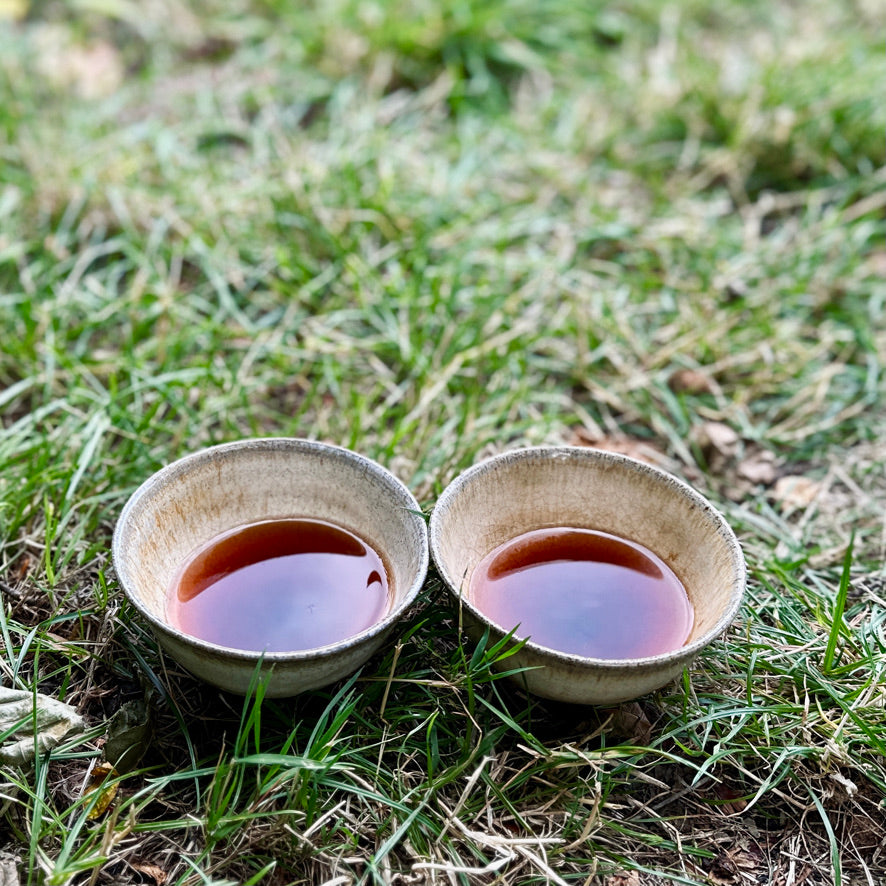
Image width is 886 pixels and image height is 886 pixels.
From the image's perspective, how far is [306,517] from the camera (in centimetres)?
252

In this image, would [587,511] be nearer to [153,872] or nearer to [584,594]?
[584,594]

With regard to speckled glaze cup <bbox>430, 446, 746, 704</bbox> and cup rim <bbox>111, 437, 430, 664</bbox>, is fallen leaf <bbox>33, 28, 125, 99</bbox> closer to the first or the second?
cup rim <bbox>111, 437, 430, 664</bbox>

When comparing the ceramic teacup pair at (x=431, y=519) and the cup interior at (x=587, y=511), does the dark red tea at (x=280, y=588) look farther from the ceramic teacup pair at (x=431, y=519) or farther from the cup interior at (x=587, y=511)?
the cup interior at (x=587, y=511)

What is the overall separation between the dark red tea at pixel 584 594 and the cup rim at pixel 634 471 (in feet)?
0.24

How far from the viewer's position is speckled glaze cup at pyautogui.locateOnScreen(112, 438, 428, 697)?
1.95m

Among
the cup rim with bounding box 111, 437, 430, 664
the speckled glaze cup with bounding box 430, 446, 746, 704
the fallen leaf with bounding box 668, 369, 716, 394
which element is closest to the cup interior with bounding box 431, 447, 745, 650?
the speckled glaze cup with bounding box 430, 446, 746, 704

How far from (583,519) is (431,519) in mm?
517

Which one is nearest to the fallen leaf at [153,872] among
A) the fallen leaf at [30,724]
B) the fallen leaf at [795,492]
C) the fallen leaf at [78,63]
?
the fallen leaf at [30,724]

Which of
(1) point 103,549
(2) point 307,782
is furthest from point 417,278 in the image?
(2) point 307,782

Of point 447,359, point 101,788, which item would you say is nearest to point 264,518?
point 101,788

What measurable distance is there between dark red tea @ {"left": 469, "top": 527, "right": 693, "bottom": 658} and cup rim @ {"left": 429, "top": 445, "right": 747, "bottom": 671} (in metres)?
0.07

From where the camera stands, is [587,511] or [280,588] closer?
[280,588]

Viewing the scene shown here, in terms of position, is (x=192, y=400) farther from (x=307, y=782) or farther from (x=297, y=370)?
(x=307, y=782)

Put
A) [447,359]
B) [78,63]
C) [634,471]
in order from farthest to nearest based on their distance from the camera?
[78,63], [447,359], [634,471]
